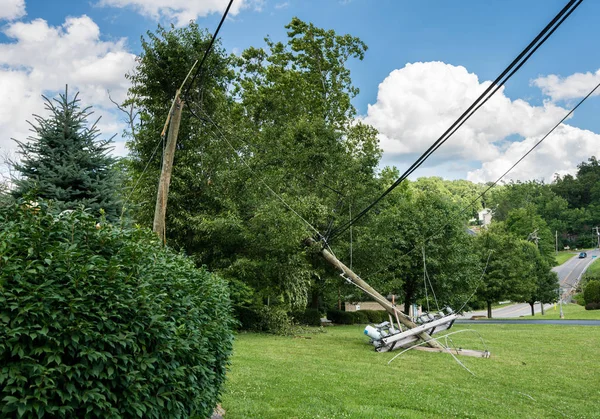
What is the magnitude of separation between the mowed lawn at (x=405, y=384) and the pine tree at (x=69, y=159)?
4.41 meters

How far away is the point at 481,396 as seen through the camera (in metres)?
8.23

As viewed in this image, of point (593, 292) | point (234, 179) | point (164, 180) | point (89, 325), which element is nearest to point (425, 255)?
point (234, 179)

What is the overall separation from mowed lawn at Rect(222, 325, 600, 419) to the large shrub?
100 inches

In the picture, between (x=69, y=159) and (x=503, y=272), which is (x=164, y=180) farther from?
(x=503, y=272)

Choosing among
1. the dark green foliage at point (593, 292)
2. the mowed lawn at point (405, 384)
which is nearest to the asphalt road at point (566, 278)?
the dark green foliage at point (593, 292)

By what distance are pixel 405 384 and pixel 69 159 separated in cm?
764

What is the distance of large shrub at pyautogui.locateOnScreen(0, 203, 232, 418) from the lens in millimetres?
3186

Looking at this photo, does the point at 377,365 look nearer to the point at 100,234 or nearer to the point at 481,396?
the point at 481,396

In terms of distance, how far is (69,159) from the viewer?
939 cm

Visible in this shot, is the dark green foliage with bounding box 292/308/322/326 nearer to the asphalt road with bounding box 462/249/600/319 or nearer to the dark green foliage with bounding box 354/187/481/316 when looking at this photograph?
the dark green foliage with bounding box 354/187/481/316

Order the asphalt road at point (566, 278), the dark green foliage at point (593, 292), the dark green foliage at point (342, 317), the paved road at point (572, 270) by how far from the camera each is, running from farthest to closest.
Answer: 1. the paved road at point (572, 270)
2. the asphalt road at point (566, 278)
3. the dark green foliage at point (593, 292)
4. the dark green foliage at point (342, 317)

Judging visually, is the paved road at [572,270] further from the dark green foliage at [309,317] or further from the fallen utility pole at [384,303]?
the fallen utility pole at [384,303]

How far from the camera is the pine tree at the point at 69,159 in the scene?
30.1 ft

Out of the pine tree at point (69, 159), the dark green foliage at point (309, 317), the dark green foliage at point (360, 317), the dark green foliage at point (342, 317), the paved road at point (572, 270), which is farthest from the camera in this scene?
the paved road at point (572, 270)
